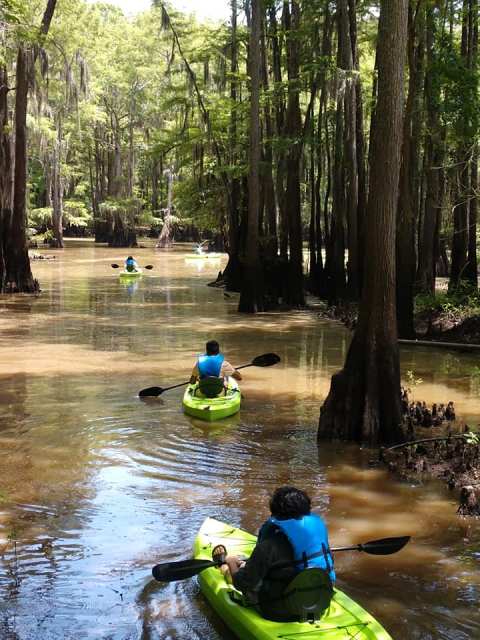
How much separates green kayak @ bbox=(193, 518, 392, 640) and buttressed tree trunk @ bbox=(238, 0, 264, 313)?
16.1 m

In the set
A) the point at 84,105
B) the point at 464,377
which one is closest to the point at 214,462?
the point at 464,377

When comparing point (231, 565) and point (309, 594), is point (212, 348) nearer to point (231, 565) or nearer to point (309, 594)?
point (231, 565)

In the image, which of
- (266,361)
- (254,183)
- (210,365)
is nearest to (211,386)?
(210,365)

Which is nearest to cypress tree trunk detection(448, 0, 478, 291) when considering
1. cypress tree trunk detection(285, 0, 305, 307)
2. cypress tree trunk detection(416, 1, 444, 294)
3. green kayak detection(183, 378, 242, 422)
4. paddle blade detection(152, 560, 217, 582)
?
cypress tree trunk detection(416, 1, 444, 294)

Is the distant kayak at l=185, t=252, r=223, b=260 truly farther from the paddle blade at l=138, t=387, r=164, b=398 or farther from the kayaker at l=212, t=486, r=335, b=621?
the kayaker at l=212, t=486, r=335, b=621

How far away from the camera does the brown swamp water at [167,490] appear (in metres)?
5.57

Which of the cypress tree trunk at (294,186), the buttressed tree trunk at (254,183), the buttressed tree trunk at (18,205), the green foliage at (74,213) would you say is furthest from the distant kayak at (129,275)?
the green foliage at (74,213)

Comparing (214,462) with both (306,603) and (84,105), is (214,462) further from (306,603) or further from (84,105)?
(84,105)

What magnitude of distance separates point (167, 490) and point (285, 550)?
3448mm

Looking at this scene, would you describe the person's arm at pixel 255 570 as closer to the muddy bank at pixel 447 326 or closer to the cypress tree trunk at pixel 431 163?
the cypress tree trunk at pixel 431 163

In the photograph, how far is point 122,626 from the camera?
531cm

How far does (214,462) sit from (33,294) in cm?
1783

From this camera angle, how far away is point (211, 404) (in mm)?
10750

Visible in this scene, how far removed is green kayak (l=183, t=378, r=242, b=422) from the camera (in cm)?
1065
